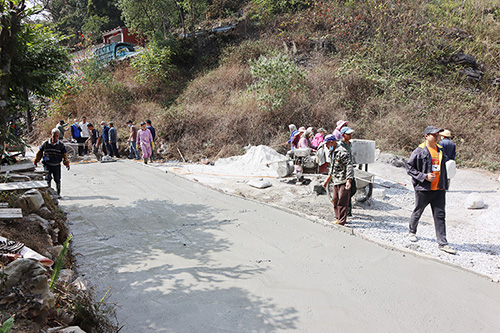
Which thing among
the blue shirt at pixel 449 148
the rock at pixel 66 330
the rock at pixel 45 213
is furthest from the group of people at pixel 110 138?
the rock at pixel 66 330

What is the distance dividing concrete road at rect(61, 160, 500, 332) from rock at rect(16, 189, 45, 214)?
2.89 ft

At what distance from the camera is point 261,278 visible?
4.24 meters

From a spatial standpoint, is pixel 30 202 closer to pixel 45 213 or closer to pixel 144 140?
pixel 45 213

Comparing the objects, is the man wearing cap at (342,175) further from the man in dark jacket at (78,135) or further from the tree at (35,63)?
the man in dark jacket at (78,135)

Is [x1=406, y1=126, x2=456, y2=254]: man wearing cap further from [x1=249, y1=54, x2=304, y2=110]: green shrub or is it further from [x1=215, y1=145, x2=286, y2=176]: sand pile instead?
[x1=249, y1=54, x2=304, y2=110]: green shrub

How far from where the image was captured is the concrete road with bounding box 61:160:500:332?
11.0ft

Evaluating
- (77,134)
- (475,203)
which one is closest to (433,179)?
(475,203)

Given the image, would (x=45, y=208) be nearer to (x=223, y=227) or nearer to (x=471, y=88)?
(x=223, y=227)

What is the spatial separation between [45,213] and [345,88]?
14298mm

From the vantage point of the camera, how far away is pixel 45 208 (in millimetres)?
5531

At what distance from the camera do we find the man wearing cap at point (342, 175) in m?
6.04

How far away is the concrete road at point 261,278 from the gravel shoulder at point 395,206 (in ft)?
1.35

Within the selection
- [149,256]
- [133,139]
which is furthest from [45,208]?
[133,139]

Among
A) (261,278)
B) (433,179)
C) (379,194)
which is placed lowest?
(261,278)
